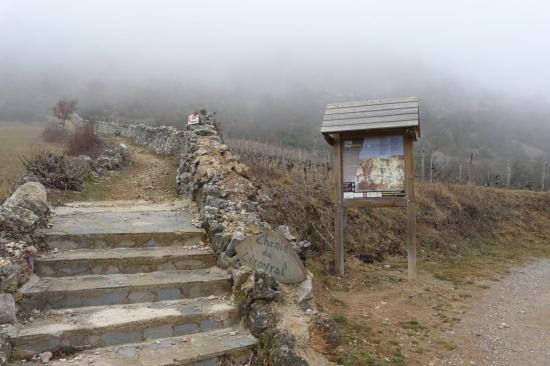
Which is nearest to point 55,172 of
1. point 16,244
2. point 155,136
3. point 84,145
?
point 16,244

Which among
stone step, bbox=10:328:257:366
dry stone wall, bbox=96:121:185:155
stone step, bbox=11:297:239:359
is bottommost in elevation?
stone step, bbox=10:328:257:366

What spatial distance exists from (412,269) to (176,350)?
19.4ft

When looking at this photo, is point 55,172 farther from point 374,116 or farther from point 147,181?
point 374,116

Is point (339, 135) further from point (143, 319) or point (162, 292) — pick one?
point (143, 319)

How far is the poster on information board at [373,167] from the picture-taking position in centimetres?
826

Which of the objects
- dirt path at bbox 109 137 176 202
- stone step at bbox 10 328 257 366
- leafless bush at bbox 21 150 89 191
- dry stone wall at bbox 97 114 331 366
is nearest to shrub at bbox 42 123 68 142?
dirt path at bbox 109 137 176 202

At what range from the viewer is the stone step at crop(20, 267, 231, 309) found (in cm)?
437

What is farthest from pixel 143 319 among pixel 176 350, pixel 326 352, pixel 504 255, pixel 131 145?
pixel 131 145

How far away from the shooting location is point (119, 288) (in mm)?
4594

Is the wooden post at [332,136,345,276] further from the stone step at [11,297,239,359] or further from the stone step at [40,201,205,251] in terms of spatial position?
the stone step at [11,297,239,359]

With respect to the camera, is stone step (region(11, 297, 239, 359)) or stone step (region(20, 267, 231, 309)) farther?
stone step (region(20, 267, 231, 309))

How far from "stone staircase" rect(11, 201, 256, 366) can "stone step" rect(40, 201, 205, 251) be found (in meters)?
0.01

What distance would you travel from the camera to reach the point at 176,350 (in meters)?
3.86

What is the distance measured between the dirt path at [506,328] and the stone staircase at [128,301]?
2.87m
